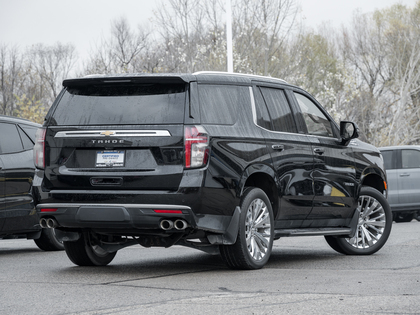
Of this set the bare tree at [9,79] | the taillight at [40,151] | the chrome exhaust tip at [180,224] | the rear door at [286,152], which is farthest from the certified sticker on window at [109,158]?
the bare tree at [9,79]

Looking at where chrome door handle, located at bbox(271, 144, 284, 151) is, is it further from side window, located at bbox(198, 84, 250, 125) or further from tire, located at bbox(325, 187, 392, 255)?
tire, located at bbox(325, 187, 392, 255)

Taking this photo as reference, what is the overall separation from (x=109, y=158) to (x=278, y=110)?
207 cm

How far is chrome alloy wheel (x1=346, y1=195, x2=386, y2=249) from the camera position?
8922mm

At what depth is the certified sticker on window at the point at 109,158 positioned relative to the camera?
655cm

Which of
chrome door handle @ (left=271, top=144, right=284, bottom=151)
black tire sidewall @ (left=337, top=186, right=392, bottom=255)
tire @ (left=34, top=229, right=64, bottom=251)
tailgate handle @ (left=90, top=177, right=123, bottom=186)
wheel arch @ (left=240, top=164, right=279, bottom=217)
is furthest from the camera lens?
tire @ (left=34, top=229, right=64, bottom=251)

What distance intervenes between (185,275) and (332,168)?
2.46 m

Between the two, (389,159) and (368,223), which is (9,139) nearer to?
(368,223)

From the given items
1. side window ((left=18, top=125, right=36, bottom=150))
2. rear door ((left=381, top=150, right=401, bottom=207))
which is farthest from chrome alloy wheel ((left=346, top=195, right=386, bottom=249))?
rear door ((left=381, top=150, right=401, bottom=207))

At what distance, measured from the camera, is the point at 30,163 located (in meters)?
9.67

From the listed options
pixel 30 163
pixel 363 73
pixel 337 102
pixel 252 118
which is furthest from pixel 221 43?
pixel 252 118

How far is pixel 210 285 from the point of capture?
6.03 metres

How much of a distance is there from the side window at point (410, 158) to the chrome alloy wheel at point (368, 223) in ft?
28.0

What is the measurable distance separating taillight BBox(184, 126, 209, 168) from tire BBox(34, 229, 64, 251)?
4.30 m

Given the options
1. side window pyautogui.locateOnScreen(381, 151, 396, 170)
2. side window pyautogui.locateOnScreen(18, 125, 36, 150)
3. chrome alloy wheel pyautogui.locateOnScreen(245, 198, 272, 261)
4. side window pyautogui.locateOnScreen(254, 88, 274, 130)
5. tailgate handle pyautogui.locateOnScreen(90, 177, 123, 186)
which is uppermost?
side window pyautogui.locateOnScreen(254, 88, 274, 130)
